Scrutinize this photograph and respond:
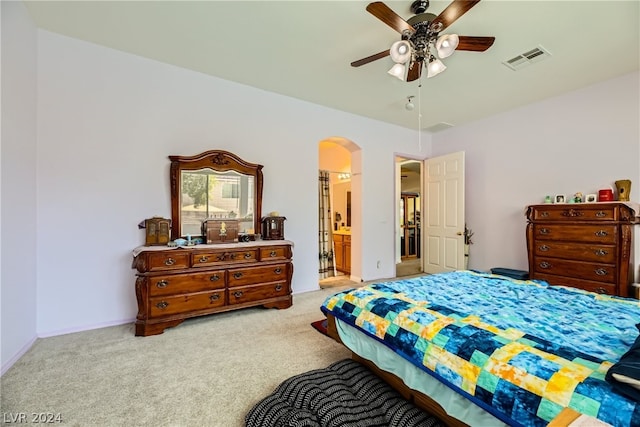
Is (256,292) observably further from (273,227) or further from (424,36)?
(424,36)

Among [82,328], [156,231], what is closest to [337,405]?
[156,231]

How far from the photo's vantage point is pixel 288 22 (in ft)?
8.04

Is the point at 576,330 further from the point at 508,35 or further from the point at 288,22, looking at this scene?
the point at 288,22

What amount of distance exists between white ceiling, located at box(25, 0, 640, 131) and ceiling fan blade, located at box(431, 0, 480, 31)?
37 centimetres

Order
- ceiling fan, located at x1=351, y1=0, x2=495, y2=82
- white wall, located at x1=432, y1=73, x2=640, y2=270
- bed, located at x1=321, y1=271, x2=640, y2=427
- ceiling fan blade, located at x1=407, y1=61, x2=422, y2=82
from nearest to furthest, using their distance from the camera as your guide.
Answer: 1. bed, located at x1=321, y1=271, x2=640, y2=427
2. ceiling fan, located at x1=351, y1=0, x2=495, y2=82
3. ceiling fan blade, located at x1=407, y1=61, x2=422, y2=82
4. white wall, located at x1=432, y1=73, x2=640, y2=270

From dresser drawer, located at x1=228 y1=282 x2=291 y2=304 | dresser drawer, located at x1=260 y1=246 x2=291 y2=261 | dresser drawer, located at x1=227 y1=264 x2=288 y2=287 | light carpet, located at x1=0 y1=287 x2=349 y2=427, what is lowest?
light carpet, located at x1=0 y1=287 x2=349 y2=427

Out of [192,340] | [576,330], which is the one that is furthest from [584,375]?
[192,340]

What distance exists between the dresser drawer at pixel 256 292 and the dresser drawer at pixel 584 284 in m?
3.29

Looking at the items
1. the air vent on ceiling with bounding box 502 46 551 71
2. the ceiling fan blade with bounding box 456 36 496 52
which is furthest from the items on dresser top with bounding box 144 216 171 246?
the air vent on ceiling with bounding box 502 46 551 71

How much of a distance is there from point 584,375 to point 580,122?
4.15 metres

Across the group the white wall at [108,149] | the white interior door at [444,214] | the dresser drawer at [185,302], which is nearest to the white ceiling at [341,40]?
the white wall at [108,149]

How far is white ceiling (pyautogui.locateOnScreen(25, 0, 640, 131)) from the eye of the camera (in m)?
2.29

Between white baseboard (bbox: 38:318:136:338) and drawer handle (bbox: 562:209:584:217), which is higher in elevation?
drawer handle (bbox: 562:209:584:217)

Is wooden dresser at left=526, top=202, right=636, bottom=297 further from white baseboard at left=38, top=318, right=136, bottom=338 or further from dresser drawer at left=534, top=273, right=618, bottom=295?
white baseboard at left=38, top=318, right=136, bottom=338
